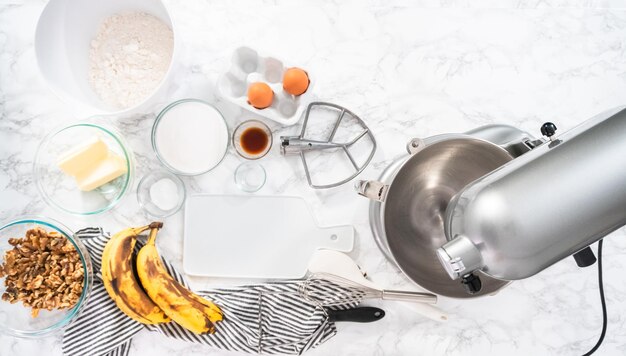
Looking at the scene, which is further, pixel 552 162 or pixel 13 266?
pixel 13 266

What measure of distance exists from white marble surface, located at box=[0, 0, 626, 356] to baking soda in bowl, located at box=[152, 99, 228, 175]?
3 centimetres

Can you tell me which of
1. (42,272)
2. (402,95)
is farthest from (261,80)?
(42,272)

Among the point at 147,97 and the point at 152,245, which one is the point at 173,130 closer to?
the point at 147,97

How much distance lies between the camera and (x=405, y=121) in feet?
3.12

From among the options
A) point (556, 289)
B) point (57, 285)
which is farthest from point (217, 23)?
point (556, 289)

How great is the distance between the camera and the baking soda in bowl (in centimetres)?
92

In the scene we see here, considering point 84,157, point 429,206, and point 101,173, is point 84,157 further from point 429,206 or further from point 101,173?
point 429,206

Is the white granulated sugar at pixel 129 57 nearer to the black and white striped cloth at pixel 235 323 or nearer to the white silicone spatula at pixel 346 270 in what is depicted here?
the black and white striped cloth at pixel 235 323

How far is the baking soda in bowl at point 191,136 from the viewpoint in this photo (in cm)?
92

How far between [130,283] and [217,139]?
0.30 m

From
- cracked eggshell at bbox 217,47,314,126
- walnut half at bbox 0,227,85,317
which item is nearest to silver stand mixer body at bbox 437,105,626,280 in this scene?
cracked eggshell at bbox 217,47,314,126

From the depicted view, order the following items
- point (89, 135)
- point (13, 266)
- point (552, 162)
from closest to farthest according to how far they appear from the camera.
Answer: point (552, 162)
point (13, 266)
point (89, 135)

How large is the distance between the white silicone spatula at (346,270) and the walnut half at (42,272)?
41 centimetres

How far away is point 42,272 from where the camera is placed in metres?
0.82
